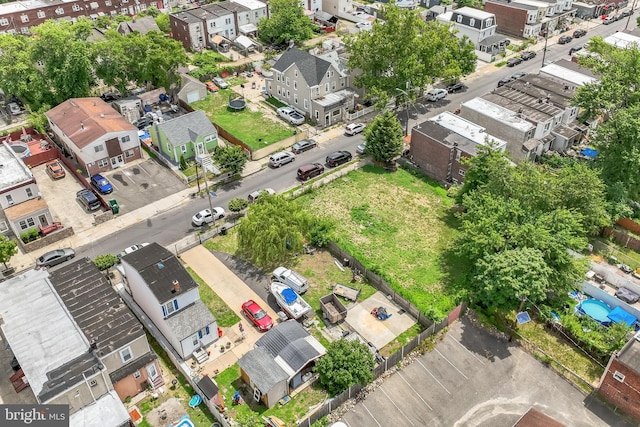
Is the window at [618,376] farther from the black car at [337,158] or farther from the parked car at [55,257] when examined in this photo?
the parked car at [55,257]

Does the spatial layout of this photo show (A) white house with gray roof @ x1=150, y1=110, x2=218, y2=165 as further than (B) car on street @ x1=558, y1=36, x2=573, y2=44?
No

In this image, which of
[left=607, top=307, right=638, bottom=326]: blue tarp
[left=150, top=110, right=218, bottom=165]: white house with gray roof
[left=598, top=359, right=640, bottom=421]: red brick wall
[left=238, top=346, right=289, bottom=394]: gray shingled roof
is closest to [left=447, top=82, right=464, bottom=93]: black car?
[left=150, top=110, right=218, bottom=165]: white house with gray roof

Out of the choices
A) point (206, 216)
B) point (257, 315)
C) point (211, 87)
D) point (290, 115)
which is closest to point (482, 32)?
point (290, 115)

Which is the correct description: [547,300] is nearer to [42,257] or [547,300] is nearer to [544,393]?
[544,393]

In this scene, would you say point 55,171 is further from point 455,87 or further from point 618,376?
point 618,376

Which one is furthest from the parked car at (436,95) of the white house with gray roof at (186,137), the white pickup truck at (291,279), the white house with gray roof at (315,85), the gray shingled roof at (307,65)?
the white pickup truck at (291,279)

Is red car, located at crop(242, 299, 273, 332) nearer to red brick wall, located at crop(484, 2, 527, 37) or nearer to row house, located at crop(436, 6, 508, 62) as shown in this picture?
row house, located at crop(436, 6, 508, 62)
